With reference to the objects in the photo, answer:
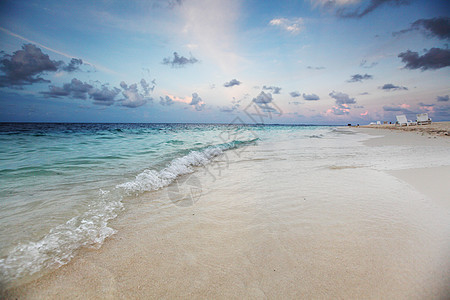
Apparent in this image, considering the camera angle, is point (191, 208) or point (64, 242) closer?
point (64, 242)

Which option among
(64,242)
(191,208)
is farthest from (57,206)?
(191,208)

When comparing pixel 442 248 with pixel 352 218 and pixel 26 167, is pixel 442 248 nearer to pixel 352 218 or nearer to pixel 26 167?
pixel 352 218

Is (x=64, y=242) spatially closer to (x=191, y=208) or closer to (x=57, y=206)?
(x=57, y=206)

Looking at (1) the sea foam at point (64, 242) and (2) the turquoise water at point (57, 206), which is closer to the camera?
(1) the sea foam at point (64, 242)

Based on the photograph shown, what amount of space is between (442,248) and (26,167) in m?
9.28

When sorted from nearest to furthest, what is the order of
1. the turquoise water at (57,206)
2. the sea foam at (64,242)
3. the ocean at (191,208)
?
the sea foam at (64,242)
the turquoise water at (57,206)
the ocean at (191,208)

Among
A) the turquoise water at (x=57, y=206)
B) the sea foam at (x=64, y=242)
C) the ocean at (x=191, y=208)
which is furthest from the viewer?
the ocean at (x=191, y=208)

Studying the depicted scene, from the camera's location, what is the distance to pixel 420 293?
4.90ft

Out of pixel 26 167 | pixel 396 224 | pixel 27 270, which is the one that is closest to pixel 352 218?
pixel 396 224

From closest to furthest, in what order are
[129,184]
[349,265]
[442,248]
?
[349,265], [442,248], [129,184]

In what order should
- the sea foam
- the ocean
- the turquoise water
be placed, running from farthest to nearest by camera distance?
1. the ocean
2. the turquoise water
3. the sea foam

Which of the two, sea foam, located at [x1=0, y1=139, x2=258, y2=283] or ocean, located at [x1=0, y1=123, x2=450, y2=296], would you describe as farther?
ocean, located at [x1=0, y1=123, x2=450, y2=296]

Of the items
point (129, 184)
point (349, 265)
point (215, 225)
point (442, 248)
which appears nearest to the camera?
point (349, 265)

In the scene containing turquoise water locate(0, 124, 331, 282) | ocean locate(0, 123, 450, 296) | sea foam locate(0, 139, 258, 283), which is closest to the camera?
sea foam locate(0, 139, 258, 283)
